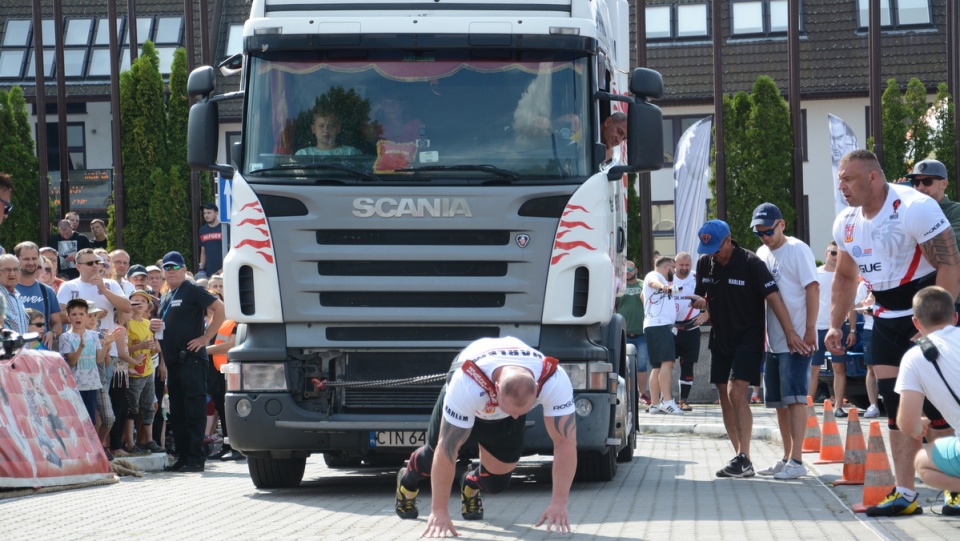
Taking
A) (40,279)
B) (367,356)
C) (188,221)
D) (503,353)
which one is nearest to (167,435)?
(40,279)

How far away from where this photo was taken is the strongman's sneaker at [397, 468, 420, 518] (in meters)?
9.13

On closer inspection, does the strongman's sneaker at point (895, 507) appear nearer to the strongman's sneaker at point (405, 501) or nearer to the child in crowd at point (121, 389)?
the strongman's sneaker at point (405, 501)

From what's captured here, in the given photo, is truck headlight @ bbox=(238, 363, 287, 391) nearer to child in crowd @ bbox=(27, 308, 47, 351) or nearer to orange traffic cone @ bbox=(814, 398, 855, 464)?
child in crowd @ bbox=(27, 308, 47, 351)

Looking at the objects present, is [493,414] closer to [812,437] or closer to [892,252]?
[892,252]

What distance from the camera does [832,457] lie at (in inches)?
520

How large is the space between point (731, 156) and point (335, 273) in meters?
23.2

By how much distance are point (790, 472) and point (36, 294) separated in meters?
6.64

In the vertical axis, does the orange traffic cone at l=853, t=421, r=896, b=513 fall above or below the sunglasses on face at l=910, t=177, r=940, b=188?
below

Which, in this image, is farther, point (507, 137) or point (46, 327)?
point (46, 327)

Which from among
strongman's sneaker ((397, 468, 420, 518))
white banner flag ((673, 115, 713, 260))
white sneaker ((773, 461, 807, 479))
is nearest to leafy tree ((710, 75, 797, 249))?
white banner flag ((673, 115, 713, 260))

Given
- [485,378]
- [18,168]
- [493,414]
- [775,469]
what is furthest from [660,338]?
[18,168]

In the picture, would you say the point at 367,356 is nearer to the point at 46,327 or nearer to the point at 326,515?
the point at 326,515

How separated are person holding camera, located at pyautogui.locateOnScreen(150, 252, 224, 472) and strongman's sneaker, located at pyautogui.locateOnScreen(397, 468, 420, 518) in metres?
5.46

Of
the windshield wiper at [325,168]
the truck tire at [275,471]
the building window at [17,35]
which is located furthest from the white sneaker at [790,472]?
the building window at [17,35]
